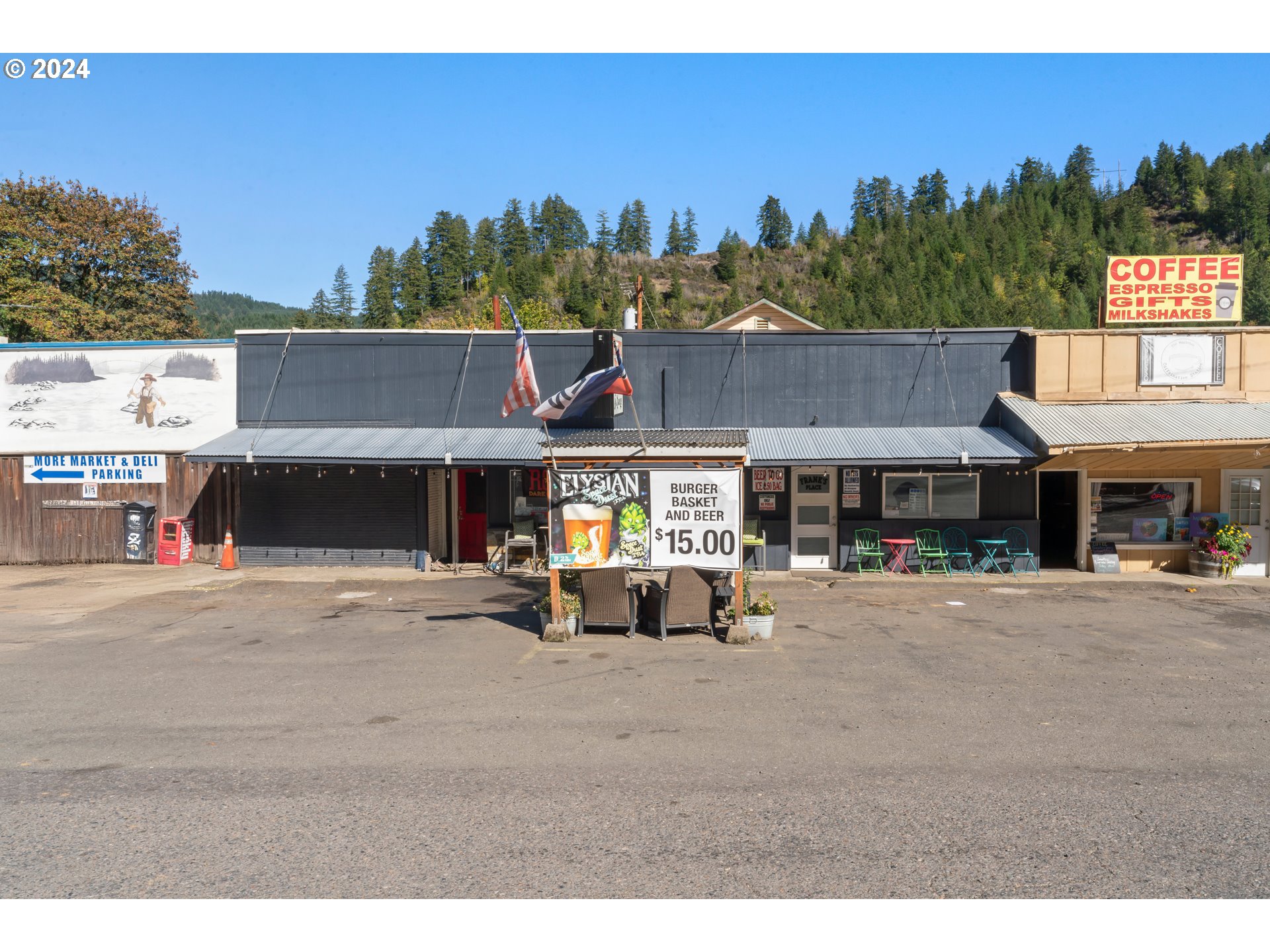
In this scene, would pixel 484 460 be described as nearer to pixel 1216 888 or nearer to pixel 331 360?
pixel 331 360

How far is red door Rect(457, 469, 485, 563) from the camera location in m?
18.2

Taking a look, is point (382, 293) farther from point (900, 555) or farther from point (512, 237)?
point (900, 555)

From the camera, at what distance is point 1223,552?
16094 mm

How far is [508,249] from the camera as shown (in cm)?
16675

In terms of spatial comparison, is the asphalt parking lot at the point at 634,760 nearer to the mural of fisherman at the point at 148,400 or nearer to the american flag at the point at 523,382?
the american flag at the point at 523,382

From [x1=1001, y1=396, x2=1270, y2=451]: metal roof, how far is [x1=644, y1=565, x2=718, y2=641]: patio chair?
820 cm

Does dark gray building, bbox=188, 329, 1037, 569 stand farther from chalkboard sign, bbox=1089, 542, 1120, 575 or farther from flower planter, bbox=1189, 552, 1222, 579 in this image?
flower planter, bbox=1189, 552, 1222, 579

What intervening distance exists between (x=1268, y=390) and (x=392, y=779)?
62.8 ft

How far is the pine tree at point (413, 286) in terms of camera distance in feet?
401

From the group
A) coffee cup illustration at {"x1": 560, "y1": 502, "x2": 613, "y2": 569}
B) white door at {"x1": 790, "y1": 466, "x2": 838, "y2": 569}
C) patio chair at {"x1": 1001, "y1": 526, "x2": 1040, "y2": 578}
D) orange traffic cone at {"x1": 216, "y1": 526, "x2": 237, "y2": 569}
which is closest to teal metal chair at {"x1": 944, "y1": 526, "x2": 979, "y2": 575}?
patio chair at {"x1": 1001, "y1": 526, "x2": 1040, "y2": 578}

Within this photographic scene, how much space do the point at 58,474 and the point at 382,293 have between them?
11038cm

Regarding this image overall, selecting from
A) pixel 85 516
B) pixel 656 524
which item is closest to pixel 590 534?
pixel 656 524

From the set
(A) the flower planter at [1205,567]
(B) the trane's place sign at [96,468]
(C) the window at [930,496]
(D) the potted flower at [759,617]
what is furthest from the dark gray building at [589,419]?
(D) the potted flower at [759,617]

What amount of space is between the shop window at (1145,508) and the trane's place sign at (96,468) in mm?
21073
